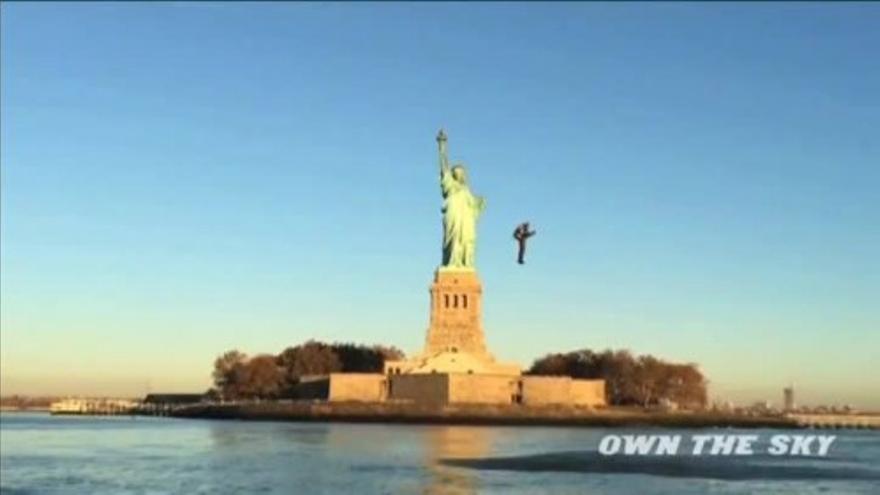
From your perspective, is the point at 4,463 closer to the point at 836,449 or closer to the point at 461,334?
the point at 836,449

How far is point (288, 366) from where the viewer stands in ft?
295

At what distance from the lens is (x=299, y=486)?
27.4 metres

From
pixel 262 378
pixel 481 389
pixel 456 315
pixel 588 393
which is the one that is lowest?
pixel 481 389

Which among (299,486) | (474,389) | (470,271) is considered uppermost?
(470,271)

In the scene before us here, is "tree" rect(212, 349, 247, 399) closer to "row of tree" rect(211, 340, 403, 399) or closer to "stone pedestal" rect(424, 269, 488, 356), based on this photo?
"row of tree" rect(211, 340, 403, 399)

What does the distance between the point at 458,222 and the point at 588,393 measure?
1205 centimetres

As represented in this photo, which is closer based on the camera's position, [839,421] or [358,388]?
[358,388]

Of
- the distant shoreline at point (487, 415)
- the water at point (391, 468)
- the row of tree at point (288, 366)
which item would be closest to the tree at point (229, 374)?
the row of tree at point (288, 366)

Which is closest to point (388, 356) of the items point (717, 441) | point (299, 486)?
point (717, 441)

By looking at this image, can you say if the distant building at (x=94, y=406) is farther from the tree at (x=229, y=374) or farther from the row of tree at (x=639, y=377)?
the row of tree at (x=639, y=377)

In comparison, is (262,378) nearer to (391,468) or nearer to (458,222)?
(458,222)

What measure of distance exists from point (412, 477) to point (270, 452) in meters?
11.1

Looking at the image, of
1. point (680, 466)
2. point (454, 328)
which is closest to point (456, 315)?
point (454, 328)

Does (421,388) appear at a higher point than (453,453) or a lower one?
higher
